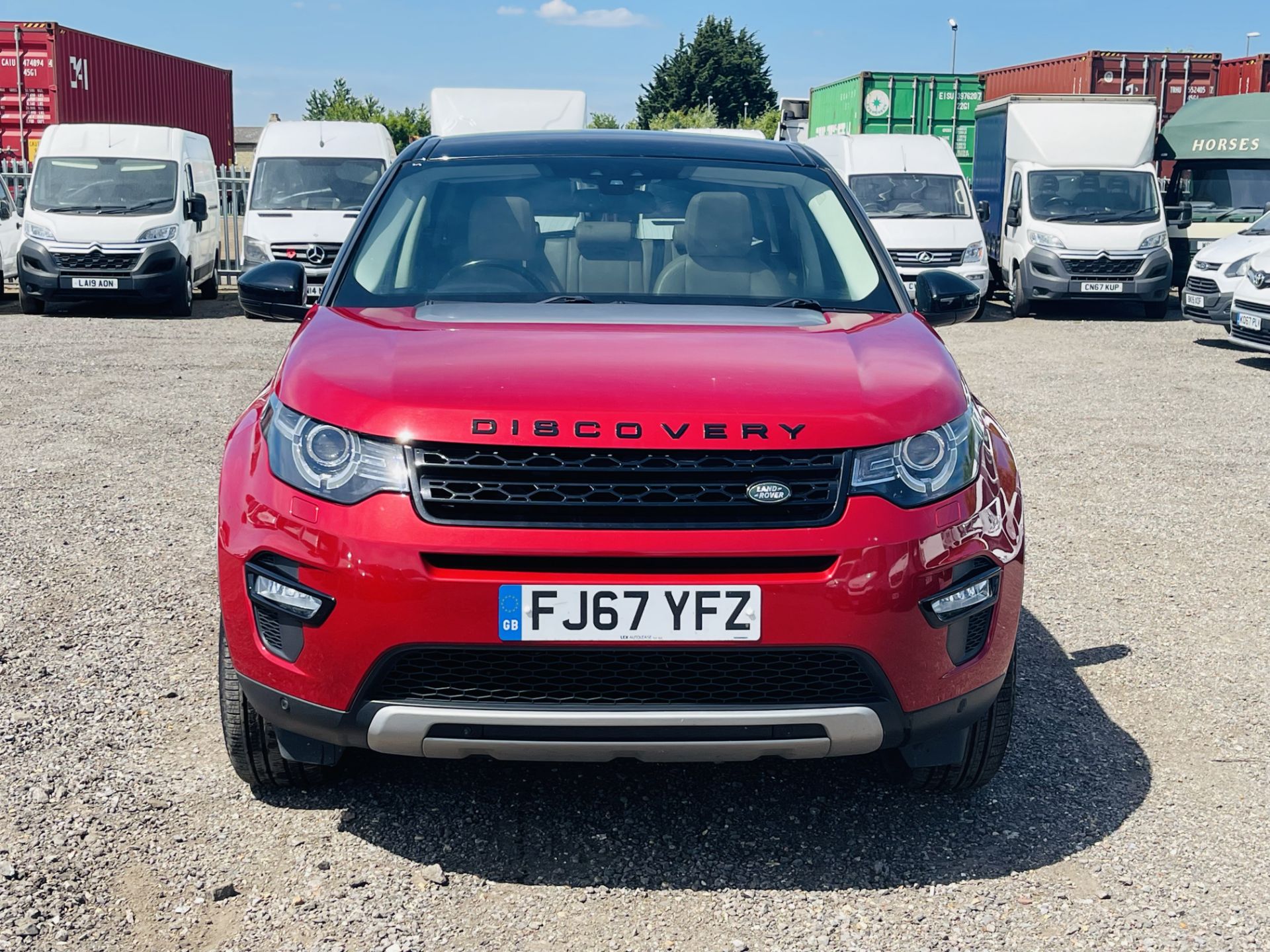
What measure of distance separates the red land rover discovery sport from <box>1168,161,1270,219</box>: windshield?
1789cm

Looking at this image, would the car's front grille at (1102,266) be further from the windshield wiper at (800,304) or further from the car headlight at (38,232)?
the windshield wiper at (800,304)

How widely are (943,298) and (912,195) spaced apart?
45.9 ft

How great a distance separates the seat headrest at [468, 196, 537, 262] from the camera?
400 cm

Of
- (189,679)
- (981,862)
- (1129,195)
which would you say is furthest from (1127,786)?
(1129,195)

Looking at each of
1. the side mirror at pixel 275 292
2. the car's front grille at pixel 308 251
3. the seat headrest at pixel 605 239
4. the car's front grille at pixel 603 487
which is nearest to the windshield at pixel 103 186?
the car's front grille at pixel 308 251

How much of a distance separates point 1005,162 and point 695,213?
16055 mm

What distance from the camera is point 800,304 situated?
384 centimetres

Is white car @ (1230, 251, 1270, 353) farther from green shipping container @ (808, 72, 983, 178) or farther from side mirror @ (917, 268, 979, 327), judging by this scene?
green shipping container @ (808, 72, 983, 178)

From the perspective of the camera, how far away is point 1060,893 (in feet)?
10.1

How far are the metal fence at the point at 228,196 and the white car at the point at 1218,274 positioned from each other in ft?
44.0

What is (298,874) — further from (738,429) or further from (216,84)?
(216,84)

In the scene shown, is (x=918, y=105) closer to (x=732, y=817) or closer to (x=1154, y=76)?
(x=1154, y=76)

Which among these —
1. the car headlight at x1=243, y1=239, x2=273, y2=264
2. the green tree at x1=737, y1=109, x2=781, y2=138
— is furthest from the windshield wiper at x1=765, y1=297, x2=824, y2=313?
the green tree at x1=737, y1=109, x2=781, y2=138

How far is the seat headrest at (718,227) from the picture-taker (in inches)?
161
